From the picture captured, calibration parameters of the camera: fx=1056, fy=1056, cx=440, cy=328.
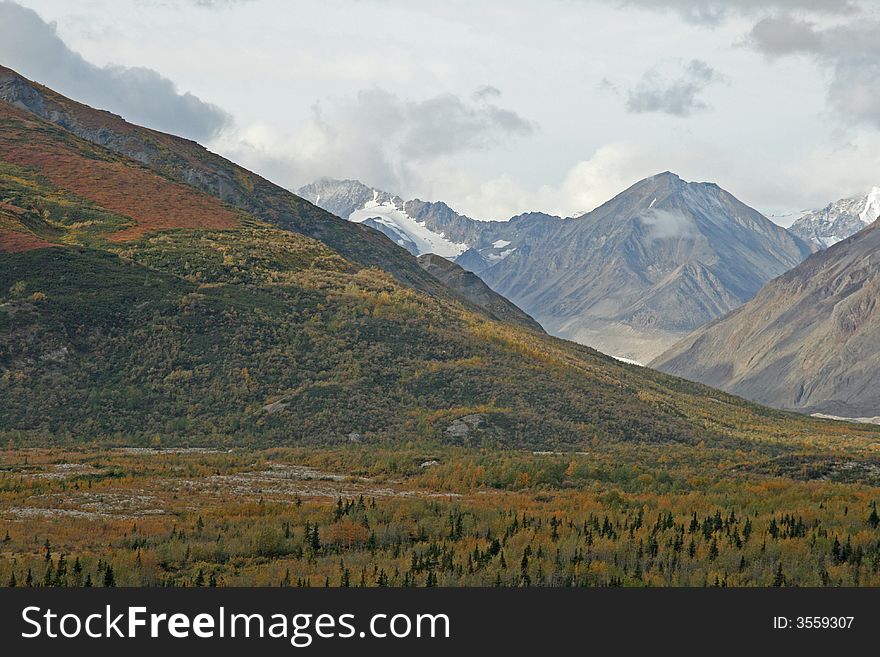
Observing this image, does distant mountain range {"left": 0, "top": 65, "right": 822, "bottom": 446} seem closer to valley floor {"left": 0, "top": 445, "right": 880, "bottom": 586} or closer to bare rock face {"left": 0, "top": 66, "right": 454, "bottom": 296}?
valley floor {"left": 0, "top": 445, "right": 880, "bottom": 586}

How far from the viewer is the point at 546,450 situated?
71.4 m

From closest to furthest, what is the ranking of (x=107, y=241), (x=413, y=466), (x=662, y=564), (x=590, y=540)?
(x=662, y=564) → (x=590, y=540) → (x=413, y=466) → (x=107, y=241)

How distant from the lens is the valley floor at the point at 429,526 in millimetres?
25000

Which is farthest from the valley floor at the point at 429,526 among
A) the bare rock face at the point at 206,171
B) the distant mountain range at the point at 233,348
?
the bare rock face at the point at 206,171

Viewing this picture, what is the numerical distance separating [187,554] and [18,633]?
9.20m

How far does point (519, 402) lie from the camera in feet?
259

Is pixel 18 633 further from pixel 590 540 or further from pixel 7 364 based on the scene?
pixel 7 364

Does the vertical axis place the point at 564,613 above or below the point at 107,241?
below

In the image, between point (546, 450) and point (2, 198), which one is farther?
point (2, 198)

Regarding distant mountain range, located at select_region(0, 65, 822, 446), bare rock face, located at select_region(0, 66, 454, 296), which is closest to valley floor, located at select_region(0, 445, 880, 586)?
distant mountain range, located at select_region(0, 65, 822, 446)

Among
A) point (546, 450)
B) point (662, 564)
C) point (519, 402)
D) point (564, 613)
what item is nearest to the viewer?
point (564, 613)

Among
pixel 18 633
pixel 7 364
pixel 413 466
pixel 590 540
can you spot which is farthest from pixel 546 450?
pixel 18 633

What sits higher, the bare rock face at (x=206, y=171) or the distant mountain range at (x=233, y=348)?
the bare rock face at (x=206, y=171)

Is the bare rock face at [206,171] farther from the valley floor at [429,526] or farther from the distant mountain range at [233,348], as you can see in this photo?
the valley floor at [429,526]
